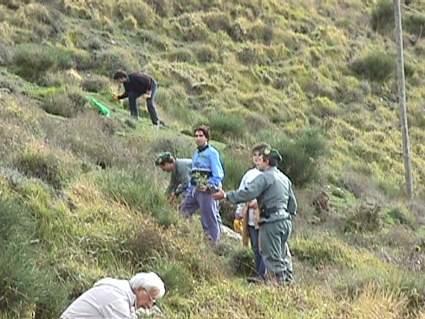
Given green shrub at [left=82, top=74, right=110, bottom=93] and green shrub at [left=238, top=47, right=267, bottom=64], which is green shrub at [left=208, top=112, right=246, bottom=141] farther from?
green shrub at [left=238, top=47, right=267, bottom=64]

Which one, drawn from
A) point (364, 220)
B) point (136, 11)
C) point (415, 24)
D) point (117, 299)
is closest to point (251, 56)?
point (136, 11)

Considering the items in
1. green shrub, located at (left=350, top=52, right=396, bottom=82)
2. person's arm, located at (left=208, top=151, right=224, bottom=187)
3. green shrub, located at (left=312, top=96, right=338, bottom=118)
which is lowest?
green shrub, located at (left=312, top=96, right=338, bottom=118)

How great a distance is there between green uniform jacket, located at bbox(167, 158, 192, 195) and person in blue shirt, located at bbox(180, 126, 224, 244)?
0.34 metres

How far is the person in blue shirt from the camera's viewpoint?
11.6m

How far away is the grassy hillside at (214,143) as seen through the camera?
979 cm

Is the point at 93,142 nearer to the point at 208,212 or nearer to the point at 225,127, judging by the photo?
the point at 208,212

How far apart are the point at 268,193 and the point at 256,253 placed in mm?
925

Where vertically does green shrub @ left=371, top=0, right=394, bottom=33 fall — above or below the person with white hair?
below

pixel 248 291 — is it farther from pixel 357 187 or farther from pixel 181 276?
pixel 357 187

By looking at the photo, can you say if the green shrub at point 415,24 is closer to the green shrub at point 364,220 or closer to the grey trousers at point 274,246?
the green shrub at point 364,220

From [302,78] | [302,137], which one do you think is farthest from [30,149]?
[302,78]

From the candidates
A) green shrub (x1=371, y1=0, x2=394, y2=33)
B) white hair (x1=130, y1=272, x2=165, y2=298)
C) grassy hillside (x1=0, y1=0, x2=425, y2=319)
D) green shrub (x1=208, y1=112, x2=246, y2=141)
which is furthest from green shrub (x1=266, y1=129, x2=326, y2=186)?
green shrub (x1=371, y1=0, x2=394, y2=33)

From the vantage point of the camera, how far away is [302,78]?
101 feet

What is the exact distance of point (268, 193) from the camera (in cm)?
1058
